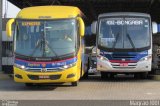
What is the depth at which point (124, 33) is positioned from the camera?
2300 cm

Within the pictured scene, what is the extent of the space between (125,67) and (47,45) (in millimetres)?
4662

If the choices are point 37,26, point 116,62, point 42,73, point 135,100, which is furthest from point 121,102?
point 116,62

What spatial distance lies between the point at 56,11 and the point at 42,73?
8.79 feet

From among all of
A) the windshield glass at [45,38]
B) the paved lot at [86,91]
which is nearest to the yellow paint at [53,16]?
the windshield glass at [45,38]

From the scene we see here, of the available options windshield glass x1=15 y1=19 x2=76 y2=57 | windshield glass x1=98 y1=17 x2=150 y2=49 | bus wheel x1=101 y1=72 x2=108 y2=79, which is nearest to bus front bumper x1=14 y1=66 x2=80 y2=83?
windshield glass x1=15 y1=19 x2=76 y2=57

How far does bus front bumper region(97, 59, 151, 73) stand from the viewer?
22.4 metres

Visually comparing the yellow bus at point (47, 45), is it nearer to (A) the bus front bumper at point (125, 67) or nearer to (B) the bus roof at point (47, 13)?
(B) the bus roof at point (47, 13)

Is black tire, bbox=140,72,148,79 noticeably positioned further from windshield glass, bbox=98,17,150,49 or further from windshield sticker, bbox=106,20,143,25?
windshield sticker, bbox=106,20,143,25

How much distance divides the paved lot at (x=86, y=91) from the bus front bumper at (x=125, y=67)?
725mm

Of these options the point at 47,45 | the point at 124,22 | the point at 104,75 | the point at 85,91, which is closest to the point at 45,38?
the point at 47,45

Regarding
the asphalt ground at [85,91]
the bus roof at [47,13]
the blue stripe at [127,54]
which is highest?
the bus roof at [47,13]

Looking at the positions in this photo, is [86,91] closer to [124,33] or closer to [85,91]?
[85,91]

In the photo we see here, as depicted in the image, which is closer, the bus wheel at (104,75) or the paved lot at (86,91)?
the paved lot at (86,91)

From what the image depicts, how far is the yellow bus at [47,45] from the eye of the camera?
18844mm
